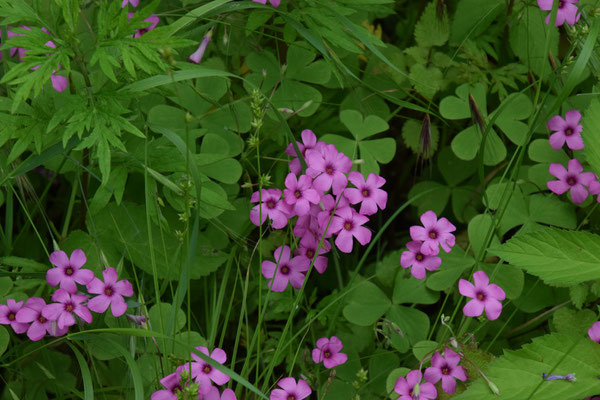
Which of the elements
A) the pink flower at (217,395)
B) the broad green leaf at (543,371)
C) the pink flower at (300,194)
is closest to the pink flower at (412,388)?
the broad green leaf at (543,371)

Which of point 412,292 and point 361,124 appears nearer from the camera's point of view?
point 412,292

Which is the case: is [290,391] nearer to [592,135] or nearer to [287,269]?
[287,269]

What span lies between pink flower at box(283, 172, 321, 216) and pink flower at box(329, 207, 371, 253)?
9cm

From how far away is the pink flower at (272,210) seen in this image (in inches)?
77.4

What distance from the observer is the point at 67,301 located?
185 centimetres

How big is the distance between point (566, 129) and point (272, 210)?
112 centimetres

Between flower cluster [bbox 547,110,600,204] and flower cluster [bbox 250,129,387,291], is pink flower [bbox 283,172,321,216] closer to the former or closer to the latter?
flower cluster [bbox 250,129,387,291]

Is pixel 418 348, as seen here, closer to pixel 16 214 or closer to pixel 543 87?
pixel 543 87

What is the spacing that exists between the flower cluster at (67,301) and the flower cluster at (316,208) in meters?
0.46

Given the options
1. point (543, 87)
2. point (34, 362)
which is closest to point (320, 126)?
point (543, 87)

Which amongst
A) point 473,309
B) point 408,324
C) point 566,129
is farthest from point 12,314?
point 566,129

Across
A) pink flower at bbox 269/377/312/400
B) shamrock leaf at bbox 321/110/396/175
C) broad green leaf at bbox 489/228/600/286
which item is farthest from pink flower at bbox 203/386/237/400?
shamrock leaf at bbox 321/110/396/175

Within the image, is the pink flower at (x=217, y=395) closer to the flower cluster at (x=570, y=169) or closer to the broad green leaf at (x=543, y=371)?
the broad green leaf at (x=543, y=371)

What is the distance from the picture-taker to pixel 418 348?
6.56ft
